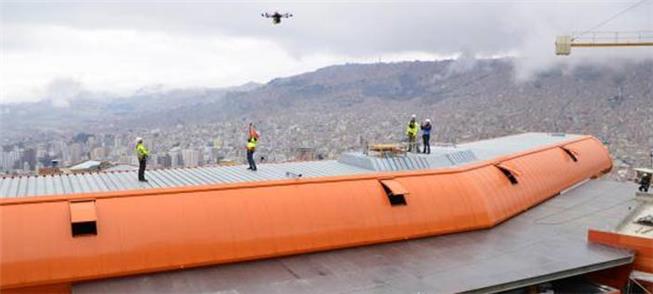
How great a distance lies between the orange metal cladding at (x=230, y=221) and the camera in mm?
17531

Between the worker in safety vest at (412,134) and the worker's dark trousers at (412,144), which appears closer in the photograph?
the worker in safety vest at (412,134)

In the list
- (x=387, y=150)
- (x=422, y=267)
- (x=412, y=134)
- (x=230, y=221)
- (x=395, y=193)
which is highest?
(x=412, y=134)

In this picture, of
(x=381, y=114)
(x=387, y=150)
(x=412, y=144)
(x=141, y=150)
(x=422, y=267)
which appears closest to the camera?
(x=422, y=267)

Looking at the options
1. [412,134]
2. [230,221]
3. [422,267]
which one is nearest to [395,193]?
[422,267]

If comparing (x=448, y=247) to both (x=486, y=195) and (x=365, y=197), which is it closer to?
(x=365, y=197)

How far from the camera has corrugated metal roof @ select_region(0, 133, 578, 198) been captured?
22.1 metres

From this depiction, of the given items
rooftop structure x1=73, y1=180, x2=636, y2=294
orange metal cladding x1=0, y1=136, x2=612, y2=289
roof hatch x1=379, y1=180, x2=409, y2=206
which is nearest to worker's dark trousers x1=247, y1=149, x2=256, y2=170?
orange metal cladding x1=0, y1=136, x2=612, y2=289

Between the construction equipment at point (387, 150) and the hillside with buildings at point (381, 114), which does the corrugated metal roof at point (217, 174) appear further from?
the hillside with buildings at point (381, 114)

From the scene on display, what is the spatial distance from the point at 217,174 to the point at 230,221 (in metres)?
6.01

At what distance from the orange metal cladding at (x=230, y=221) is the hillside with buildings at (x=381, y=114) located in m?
35.7

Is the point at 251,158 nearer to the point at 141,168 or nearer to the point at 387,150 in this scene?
the point at 141,168

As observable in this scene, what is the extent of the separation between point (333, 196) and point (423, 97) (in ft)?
426

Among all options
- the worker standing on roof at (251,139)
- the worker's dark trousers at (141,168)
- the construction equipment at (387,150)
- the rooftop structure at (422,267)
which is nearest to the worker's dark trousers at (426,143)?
the construction equipment at (387,150)

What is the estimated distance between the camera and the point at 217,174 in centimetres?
2591
